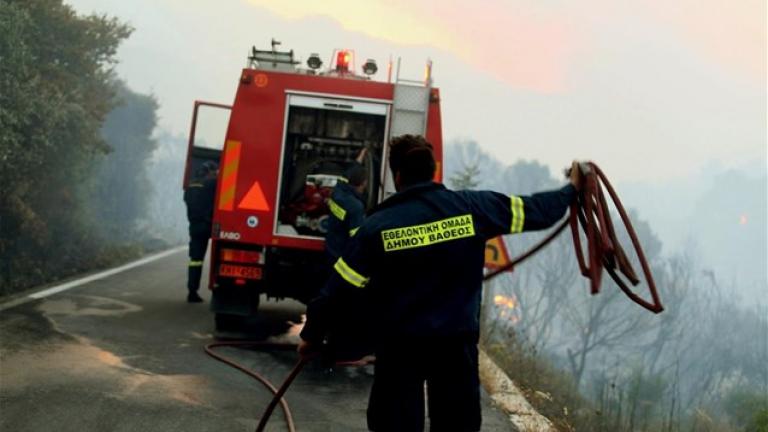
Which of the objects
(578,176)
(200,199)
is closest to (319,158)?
(200,199)

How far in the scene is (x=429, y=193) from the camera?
330cm

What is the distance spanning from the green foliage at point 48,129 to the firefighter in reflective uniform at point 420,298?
770 centimetres

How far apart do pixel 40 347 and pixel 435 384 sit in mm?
4297

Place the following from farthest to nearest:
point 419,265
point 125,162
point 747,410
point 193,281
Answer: point 125,162, point 747,410, point 193,281, point 419,265

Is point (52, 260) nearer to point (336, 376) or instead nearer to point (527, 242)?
point (336, 376)

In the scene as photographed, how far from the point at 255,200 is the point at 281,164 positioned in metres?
0.42

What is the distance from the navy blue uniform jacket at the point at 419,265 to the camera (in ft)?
10.5

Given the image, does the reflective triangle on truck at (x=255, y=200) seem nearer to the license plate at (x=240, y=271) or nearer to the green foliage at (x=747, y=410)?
the license plate at (x=240, y=271)

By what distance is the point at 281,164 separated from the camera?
731 centimetres

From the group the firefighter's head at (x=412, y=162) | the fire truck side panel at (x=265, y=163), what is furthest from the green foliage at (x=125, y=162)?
the firefighter's head at (x=412, y=162)

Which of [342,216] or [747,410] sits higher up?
[342,216]

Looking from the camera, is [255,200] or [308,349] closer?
[308,349]

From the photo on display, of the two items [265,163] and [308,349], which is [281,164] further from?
[308,349]

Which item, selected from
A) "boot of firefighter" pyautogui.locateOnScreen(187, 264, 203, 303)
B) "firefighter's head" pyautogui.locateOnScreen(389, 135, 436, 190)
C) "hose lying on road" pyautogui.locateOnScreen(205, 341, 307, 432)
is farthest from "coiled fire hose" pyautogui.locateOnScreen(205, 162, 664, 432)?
"boot of firefighter" pyautogui.locateOnScreen(187, 264, 203, 303)
